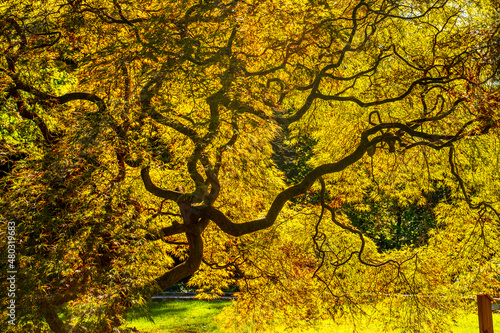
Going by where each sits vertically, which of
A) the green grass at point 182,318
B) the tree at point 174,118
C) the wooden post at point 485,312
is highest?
the tree at point 174,118

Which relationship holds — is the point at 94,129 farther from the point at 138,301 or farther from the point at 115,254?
the point at 138,301

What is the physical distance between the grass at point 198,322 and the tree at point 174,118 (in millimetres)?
3298

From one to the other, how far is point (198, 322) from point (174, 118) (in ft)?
28.3

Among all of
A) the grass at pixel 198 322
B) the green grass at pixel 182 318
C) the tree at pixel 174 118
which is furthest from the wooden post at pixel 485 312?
the green grass at pixel 182 318

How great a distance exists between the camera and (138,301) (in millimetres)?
4559

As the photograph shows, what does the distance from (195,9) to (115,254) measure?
3.43m

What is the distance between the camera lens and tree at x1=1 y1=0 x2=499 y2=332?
5047 millimetres

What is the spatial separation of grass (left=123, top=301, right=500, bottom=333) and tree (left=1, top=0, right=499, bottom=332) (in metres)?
3.30

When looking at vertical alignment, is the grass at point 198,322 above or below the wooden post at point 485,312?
below

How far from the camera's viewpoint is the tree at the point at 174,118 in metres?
5.05

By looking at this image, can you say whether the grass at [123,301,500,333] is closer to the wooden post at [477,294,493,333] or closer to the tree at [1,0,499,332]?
the tree at [1,0,499,332]

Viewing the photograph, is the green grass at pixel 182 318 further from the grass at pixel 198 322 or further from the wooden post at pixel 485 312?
the wooden post at pixel 485 312

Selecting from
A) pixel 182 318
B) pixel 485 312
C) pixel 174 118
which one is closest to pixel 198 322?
pixel 182 318

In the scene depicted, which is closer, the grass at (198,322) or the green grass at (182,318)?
the grass at (198,322)
